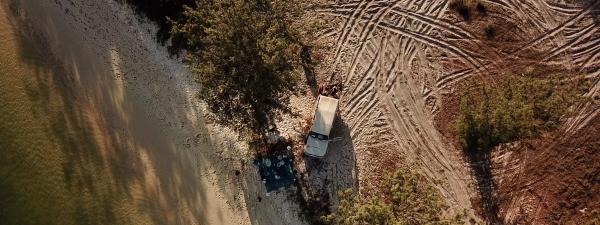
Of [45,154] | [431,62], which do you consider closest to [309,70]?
[431,62]

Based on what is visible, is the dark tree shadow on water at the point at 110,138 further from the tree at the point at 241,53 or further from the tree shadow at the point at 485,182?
the tree shadow at the point at 485,182

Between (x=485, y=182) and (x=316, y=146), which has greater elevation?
(x=485, y=182)

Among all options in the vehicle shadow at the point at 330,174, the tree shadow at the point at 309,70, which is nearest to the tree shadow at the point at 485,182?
the vehicle shadow at the point at 330,174

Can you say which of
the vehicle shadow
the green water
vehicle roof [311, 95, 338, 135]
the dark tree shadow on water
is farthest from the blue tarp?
the green water

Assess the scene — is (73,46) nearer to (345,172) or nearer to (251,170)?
(251,170)

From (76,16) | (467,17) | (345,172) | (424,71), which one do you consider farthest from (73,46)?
(467,17)

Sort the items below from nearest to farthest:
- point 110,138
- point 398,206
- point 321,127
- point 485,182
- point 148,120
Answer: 1. point 398,206
2. point 321,127
3. point 485,182
4. point 110,138
5. point 148,120

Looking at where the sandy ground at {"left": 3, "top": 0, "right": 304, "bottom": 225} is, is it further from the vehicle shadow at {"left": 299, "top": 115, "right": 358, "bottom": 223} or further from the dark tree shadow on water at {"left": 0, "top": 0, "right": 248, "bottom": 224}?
the vehicle shadow at {"left": 299, "top": 115, "right": 358, "bottom": 223}

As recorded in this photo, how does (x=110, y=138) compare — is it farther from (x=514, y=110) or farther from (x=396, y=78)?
(x=514, y=110)
